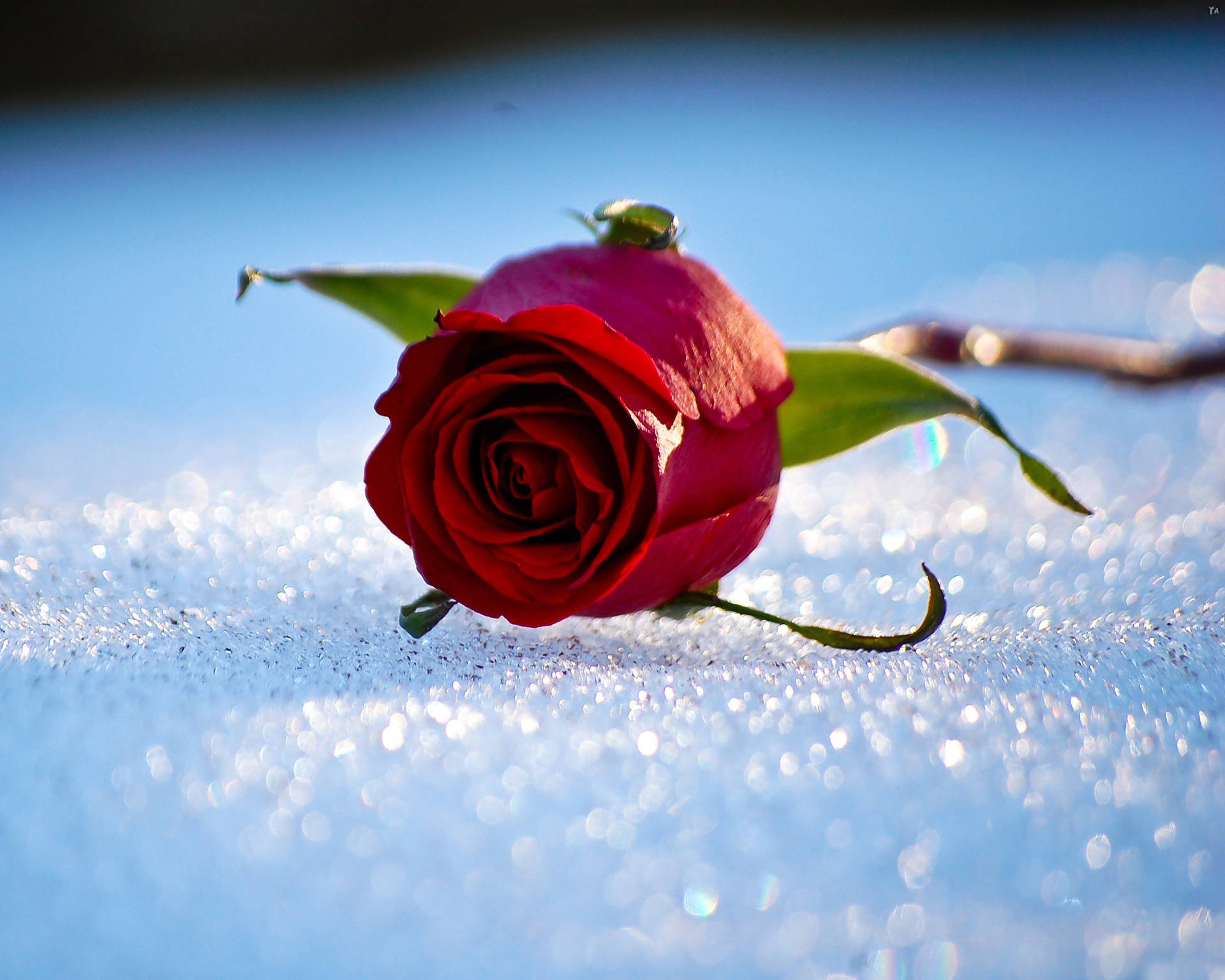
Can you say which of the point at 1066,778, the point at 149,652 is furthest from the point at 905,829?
the point at 149,652

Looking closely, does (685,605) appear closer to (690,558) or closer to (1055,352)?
(690,558)

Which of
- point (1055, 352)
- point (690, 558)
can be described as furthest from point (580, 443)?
point (1055, 352)

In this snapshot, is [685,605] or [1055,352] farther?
[1055,352]

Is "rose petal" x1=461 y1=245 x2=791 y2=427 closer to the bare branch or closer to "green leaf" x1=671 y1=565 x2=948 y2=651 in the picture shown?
"green leaf" x1=671 y1=565 x2=948 y2=651

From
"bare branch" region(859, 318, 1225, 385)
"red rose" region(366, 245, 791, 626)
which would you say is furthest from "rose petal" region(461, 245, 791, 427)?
"bare branch" region(859, 318, 1225, 385)

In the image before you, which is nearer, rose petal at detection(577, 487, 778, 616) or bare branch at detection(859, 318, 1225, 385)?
rose petal at detection(577, 487, 778, 616)

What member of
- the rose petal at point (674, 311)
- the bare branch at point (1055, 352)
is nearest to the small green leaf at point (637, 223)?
→ the rose petal at point (674, 311)

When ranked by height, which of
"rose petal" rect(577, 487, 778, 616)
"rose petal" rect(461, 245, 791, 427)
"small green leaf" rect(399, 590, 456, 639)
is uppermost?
"rose petal" rect(461, 245, 791, 427)

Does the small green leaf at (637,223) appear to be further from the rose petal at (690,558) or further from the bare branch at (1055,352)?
the bare branch at (1055,352)
